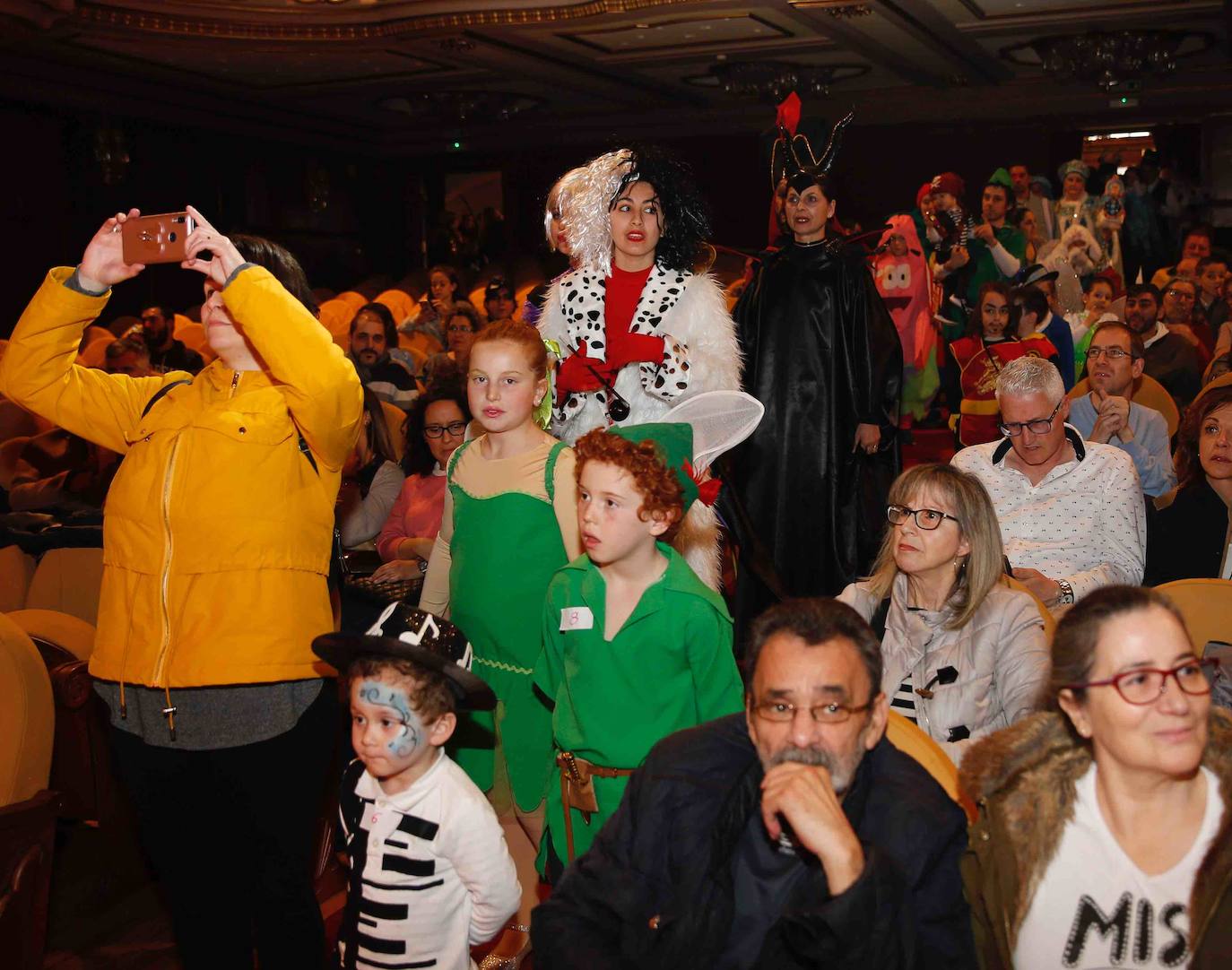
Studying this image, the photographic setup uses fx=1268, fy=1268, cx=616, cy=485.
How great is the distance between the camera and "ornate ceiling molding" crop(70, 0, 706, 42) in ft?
28.9

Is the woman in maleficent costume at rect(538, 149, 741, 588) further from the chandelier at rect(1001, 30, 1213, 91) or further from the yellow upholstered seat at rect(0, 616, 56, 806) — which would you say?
the chandelier at rect(1001, 30, 1213, 91)

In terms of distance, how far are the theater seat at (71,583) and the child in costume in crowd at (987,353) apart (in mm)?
3516

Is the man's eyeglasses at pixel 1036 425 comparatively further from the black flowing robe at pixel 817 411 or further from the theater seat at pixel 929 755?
the theater seat at pixel 929 755

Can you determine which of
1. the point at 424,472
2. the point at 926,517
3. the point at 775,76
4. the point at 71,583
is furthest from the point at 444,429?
the point at 775,76

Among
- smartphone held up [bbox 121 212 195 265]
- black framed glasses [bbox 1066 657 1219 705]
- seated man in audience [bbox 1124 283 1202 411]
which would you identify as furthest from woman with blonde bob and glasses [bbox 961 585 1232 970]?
seated man in audience [bbox 1124 283 1202 411]

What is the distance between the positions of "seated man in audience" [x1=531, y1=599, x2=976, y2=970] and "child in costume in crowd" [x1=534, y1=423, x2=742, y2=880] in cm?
56

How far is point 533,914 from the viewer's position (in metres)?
1.72

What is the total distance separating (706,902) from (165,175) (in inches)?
480

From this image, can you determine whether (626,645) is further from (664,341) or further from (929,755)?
(664,341)

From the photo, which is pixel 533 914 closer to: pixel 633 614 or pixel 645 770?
pixel 645 770

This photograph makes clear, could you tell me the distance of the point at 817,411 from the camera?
451 cm

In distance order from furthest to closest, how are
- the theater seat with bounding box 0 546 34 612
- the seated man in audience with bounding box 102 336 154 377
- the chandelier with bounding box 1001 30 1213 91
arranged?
the chandelier with bounding box 1001 30 1213 91, the seated man in audience with bounding box 102 336 154 377, the theater seat with bounding box 0 546 34 612

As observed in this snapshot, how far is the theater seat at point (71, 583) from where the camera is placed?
365 centimetres

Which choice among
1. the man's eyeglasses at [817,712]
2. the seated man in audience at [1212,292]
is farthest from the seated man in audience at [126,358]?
the seated man in audience at [1212,292]
